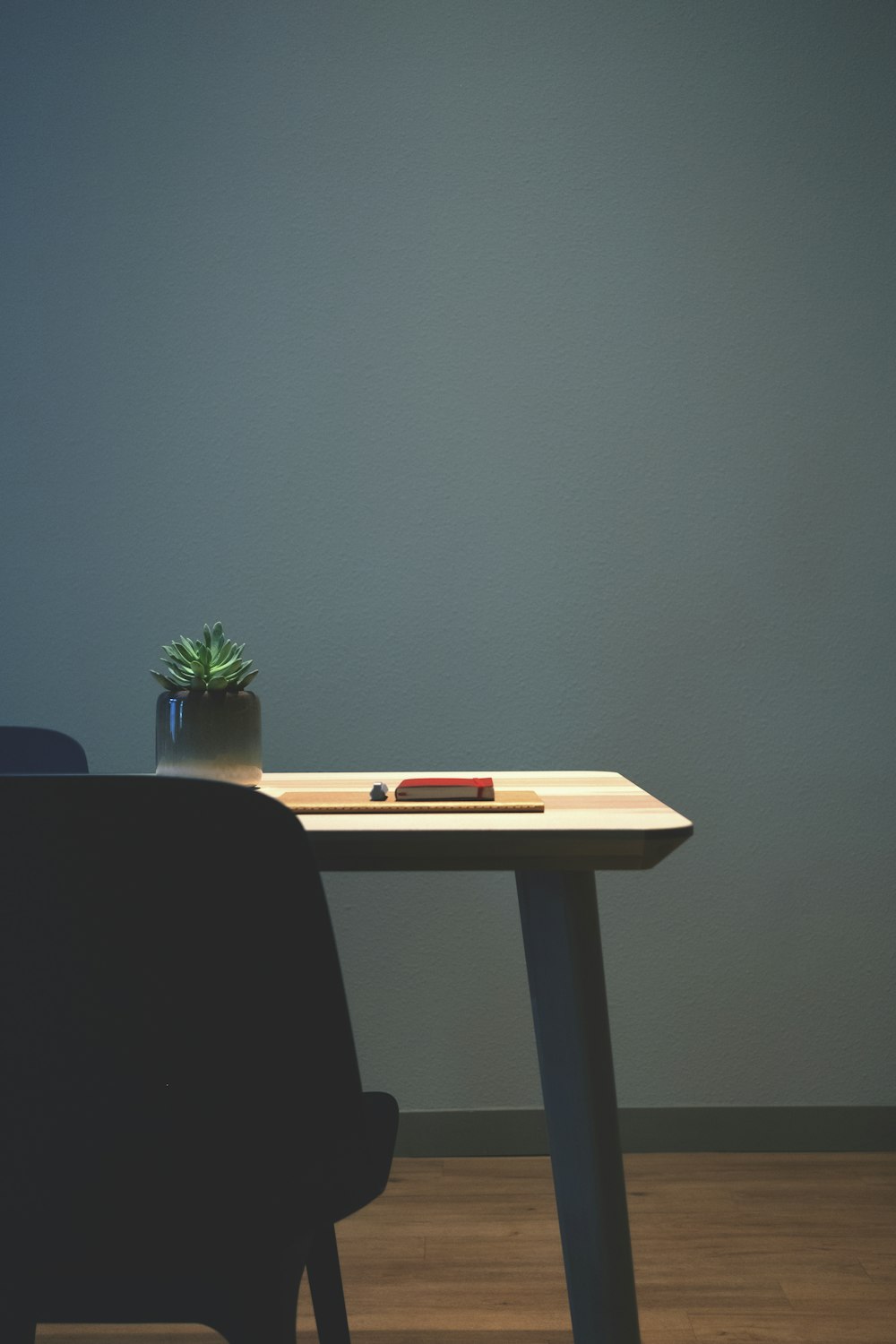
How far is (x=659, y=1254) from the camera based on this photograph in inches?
70.5

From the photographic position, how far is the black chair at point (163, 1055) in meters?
0.75

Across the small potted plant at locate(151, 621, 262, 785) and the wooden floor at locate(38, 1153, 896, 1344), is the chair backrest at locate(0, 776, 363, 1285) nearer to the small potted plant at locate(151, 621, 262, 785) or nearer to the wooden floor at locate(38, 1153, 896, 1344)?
the small potted plant at locate(151, 621, 262, 785)

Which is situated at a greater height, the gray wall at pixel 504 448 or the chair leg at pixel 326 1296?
the gray wall at pixel 504 448

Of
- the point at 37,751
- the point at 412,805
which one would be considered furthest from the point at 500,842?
the point at 37,751

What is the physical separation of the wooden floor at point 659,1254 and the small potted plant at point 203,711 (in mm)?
914

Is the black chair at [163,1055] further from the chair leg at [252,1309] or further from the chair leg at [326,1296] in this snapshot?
the chair leg at [326,1296]

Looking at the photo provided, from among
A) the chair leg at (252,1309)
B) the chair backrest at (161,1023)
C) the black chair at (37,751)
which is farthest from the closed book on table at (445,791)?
the black chair at (37,751)

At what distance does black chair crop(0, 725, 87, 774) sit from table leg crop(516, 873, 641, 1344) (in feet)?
2.43

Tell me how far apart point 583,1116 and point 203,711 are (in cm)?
57

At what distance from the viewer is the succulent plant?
1212 mm

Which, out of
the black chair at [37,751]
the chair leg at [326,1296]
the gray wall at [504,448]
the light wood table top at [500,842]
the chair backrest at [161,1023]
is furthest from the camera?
the gray wall at [504,448]

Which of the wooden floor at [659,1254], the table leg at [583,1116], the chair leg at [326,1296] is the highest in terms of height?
the table leg at [583,1116]

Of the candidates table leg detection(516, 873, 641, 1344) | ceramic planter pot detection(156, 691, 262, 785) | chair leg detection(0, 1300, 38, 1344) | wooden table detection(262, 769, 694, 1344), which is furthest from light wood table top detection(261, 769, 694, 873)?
chair leg detection(0, 1300, 38, 1344)

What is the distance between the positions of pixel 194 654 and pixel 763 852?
1.46m
